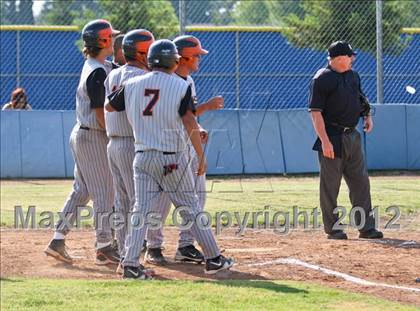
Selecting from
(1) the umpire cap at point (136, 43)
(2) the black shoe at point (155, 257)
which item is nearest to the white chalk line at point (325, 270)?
(2) the black shoe at point (155, 257)

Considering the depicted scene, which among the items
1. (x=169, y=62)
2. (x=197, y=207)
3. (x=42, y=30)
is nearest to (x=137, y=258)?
(x=197, y=207)

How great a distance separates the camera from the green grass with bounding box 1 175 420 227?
11.8 m

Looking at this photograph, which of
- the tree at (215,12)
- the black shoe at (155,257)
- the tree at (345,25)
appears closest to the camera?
the black shoe at (155,257)

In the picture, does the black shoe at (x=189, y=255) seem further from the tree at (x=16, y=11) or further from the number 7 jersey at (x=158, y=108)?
the tree at (x=16, y=11)

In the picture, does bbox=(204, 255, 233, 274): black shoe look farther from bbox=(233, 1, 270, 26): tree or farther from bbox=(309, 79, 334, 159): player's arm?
bbox=(233, 1, 270, 26): tree

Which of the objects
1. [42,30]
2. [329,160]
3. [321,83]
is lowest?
[329,160]

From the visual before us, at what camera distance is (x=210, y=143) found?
16.5 metres

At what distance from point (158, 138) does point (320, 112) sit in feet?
9.77

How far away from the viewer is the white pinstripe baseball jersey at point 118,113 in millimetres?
7508

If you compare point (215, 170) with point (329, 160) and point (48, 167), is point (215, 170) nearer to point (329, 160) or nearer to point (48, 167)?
point (48, 167)

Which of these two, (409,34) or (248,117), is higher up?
(409,34)

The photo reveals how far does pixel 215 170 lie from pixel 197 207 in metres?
9.08

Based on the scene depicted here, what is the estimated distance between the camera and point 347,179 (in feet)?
32.4

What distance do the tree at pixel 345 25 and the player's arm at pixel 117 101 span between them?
10451 millimetres
